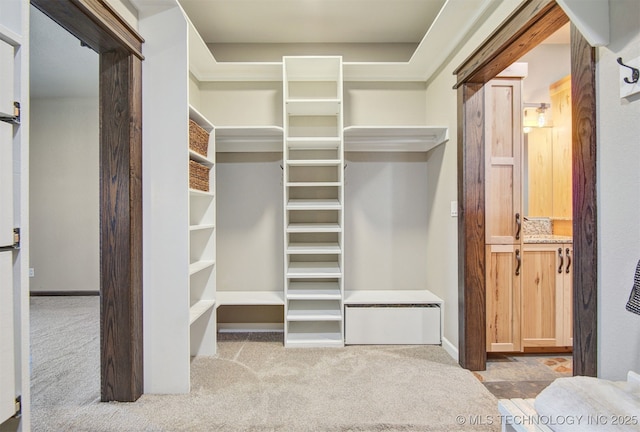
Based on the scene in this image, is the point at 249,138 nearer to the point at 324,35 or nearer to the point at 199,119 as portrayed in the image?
the point at 199,119

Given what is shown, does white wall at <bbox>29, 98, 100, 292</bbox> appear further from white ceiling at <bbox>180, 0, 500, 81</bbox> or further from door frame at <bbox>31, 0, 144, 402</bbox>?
door frame at <bbox>31, 0, 144, 402</bbox>

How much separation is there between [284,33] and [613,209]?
284 centimetres

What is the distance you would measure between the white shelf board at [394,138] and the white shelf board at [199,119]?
1.10 metres

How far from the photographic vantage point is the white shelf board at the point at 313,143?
2.69m

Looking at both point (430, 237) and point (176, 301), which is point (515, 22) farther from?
point (176, 301)

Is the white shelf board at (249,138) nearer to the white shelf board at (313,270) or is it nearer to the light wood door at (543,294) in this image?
the white shelf board at (313,270)

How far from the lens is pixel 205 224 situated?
8.41 feet

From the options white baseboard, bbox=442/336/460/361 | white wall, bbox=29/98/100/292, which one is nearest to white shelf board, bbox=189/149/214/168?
white baseboard, bbox=442/336/460/361

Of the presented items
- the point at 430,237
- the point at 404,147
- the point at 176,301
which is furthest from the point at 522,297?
the point at 176,301

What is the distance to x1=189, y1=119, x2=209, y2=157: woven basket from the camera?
7.39 ft

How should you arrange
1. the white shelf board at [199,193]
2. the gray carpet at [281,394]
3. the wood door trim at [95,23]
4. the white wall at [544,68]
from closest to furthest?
the wood door trim at [95,23] → the gray carpet at [281,394] → the white shelf board at [199,193] → the white wall at [544,68]

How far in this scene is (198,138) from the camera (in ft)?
7.84

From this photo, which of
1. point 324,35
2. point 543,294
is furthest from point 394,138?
point 543,294
